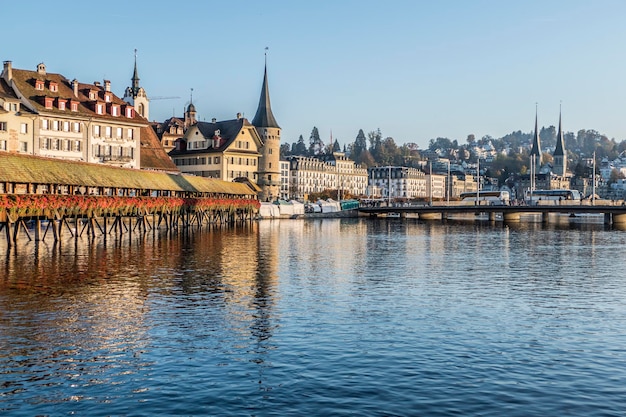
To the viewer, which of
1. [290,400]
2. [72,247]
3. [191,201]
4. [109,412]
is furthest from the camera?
[191,201]

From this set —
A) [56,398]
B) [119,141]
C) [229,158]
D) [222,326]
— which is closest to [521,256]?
[222,326]

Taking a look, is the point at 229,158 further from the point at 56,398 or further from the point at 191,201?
the point at 56,398

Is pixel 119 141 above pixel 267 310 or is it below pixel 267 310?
above

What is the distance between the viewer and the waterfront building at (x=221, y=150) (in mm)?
146625

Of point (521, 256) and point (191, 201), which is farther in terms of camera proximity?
point (191, 201)

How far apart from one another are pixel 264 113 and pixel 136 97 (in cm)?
3016

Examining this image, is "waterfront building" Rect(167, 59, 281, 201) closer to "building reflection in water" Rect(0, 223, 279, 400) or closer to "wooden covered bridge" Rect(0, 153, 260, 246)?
"wooden covered bridge" Rect(0, 153, 260, 246)

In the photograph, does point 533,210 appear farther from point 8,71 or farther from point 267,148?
point 8,71

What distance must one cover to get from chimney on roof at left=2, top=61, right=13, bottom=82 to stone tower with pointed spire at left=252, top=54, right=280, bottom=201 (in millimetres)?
72496

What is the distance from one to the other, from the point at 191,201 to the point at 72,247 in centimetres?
4009

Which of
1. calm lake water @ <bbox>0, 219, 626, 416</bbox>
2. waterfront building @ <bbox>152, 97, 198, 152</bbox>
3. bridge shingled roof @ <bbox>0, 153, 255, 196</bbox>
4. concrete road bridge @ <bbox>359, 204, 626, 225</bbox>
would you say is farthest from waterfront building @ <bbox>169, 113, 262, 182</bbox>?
calm lake water @ <bbox>0, 219, 626, 416</bbox>

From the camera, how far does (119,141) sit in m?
106

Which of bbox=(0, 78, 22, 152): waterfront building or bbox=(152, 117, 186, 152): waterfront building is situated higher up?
bbox=(152, 117, 186, 152): waterfront building

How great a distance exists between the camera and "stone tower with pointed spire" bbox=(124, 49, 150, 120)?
160375 mm
